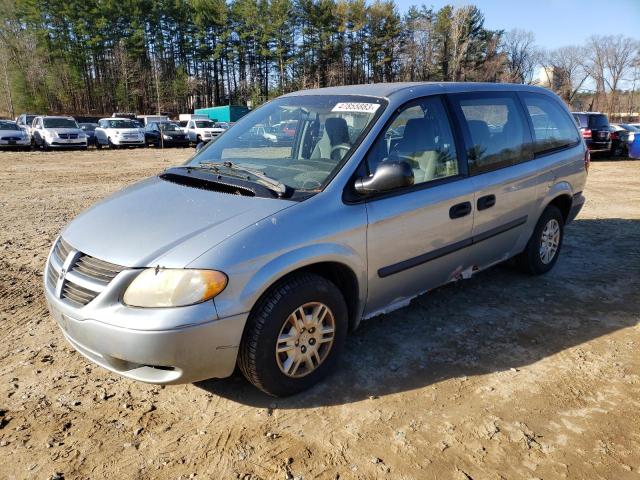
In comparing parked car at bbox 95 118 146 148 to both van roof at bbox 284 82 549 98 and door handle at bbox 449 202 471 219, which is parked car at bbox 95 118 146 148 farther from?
door handle at bbox 449 202 471 219

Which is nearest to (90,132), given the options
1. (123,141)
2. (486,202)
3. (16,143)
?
(123,141)

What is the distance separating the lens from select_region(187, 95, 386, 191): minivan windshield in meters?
3.15

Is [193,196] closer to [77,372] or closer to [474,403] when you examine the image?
[77,372]

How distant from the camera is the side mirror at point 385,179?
9.52 feet

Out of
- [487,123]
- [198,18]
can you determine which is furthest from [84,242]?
[198,18]

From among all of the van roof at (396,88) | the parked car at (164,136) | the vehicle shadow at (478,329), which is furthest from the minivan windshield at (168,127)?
the vehicle shadow at (478,329)

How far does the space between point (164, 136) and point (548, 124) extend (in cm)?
2652

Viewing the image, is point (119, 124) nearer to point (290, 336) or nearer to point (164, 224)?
point (164, 224)

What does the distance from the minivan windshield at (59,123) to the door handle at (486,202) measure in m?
25.4

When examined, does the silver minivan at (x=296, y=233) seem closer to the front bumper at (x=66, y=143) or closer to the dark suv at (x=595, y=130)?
the dark suv at (x=595, y=130)

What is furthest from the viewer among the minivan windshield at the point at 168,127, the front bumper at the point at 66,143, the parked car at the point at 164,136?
the minivan windshield at the point at 168,127

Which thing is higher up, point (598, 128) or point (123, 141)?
point (598, 128)

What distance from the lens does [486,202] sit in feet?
12.6

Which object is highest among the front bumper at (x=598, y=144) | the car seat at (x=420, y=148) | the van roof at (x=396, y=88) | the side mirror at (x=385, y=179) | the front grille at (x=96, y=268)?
the van roof at (x=396, y=88)
